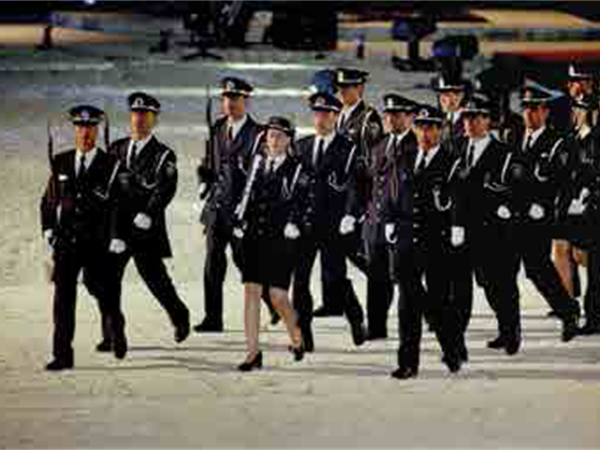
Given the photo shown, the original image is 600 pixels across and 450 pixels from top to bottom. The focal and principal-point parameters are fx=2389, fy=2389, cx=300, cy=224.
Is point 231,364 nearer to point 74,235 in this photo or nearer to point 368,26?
point 74,235

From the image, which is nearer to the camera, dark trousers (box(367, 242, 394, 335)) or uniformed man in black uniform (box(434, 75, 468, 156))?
dark trousers (box(367, 242, 394, 335))

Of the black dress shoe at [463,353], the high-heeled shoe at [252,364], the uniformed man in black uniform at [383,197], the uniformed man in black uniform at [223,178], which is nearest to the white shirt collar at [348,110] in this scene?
the uniformed man in black uniform at [223,178]

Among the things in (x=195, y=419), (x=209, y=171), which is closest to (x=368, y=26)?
(x=209, y=171)

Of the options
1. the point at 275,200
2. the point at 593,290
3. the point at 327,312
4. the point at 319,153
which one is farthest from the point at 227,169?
the point at 593,290

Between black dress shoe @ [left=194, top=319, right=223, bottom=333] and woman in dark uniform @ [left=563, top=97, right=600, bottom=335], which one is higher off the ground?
→ woman in dark uniform @ [left=563, top=97, right=600, bottom=335]

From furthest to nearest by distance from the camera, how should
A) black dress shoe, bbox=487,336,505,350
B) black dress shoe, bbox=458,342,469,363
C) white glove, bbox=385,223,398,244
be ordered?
black dress shoe, bbox=487,336,505,350, black dress shoe, bbox=458,342,469,363, white glove, bbox=385,223,398,244

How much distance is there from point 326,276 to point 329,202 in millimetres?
583

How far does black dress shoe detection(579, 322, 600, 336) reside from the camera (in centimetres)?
1605

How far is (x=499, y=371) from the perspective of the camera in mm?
14906

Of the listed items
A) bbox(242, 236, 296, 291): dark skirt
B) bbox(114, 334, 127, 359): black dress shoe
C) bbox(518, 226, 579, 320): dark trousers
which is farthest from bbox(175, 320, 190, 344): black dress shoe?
bbox(518, 226, 579, 320): dark trousers

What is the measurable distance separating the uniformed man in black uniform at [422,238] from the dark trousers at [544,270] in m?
1.10

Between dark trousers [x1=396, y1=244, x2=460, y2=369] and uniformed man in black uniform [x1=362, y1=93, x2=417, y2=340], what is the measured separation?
41 cm

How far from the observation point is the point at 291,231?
48.9 feet

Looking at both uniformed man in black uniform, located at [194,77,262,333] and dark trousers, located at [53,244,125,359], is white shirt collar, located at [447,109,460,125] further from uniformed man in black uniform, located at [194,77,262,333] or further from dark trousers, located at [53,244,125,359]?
dark trousers, located at [53,244,125,359]
